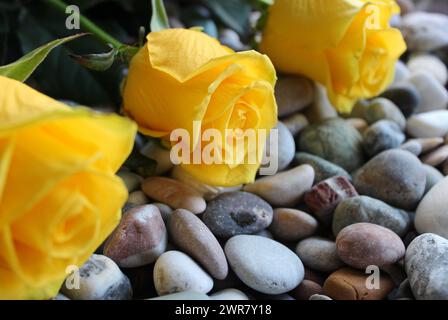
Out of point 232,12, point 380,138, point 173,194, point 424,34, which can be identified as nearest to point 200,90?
point 173,194

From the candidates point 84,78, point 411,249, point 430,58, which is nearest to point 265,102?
point 411,249

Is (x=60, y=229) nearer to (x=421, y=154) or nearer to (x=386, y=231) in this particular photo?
(x=386, y=231)

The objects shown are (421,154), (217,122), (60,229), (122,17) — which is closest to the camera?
(60,229)

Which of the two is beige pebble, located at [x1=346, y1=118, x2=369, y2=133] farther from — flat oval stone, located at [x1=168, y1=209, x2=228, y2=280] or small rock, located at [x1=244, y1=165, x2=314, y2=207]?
flat oval stone, located at [x1=168, y1=209, x2=228, y2=280]

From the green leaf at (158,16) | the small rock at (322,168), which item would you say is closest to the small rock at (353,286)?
the small rock at (322,168)

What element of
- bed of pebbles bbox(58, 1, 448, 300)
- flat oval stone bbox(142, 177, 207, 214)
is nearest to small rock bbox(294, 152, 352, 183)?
bed of pebbles bbox(58, 1, 448, 300)
